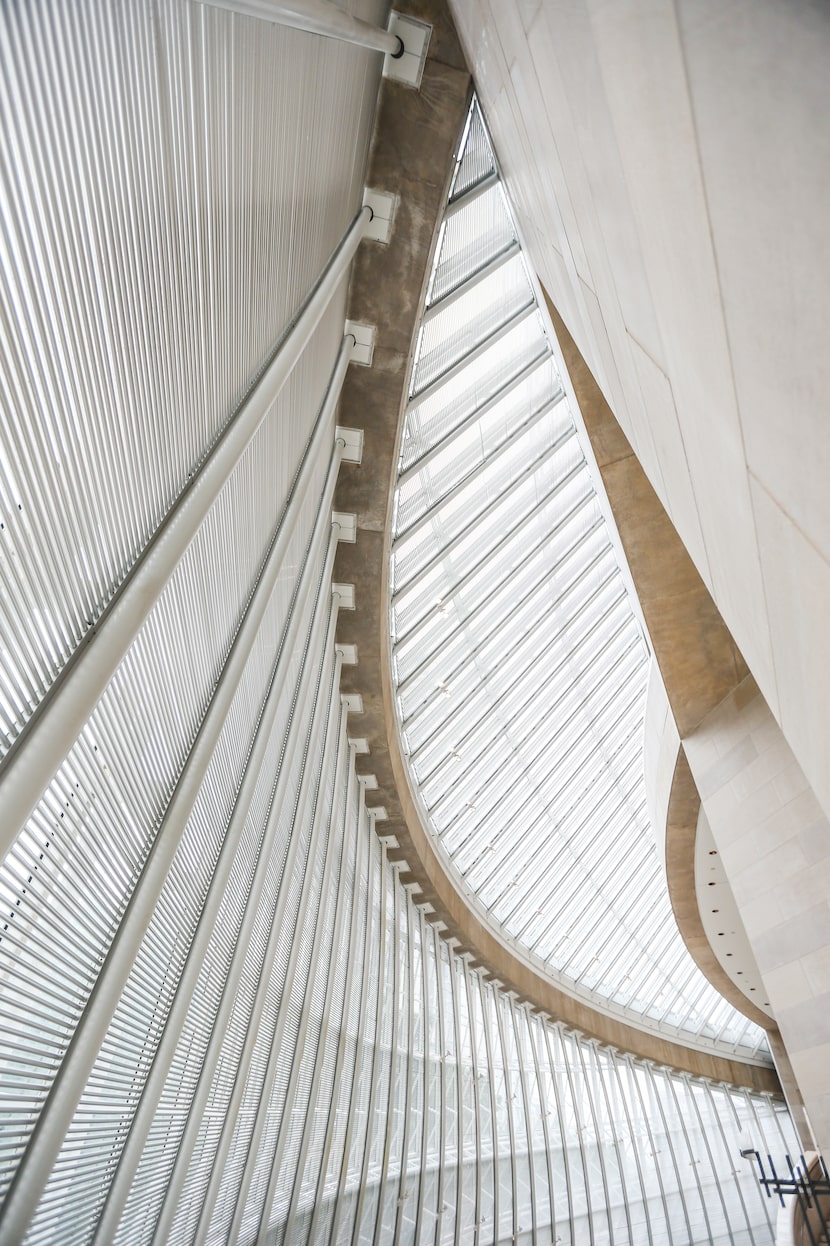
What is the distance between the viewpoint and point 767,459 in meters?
2.08

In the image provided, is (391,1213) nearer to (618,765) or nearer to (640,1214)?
(618,765)

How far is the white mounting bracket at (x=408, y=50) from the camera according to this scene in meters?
7.25

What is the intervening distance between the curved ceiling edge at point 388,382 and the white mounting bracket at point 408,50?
154 millimetres

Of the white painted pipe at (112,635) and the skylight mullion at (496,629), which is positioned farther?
the skylight mullion at (496,629)

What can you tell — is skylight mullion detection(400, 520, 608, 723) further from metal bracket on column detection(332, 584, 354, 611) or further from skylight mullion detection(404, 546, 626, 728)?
metal bracket on column detection(332, 584, 354, 611)

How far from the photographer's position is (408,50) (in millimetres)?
7406

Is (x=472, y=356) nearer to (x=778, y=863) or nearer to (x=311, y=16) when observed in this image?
(x=311, y=16)

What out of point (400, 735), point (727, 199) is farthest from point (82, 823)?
point (400, 735)

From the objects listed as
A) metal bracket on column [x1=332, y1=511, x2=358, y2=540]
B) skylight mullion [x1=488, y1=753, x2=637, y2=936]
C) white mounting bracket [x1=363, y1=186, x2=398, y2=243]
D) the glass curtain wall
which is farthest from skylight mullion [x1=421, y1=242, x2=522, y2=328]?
skylight mullion [x1=488, y1=753, x2=637, y2=936]

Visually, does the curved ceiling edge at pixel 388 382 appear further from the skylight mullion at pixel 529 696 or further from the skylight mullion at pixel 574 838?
the skylight mullion at pixel 574 838

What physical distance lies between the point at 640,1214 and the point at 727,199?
37212mm

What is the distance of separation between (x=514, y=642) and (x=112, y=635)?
15.1m

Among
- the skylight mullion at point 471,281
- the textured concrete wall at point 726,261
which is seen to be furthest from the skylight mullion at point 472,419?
the textured concrete wall at point 726,261

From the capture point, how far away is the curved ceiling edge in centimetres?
783
